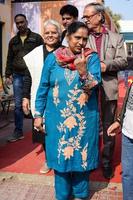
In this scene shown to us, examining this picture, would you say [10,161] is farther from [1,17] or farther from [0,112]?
[1,17]

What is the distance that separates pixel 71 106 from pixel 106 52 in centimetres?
109

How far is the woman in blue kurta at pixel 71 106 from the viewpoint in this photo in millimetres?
3645

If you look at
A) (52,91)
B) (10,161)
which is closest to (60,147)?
(52,91)

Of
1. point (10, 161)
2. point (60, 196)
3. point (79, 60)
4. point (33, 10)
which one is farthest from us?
point (33, 10)

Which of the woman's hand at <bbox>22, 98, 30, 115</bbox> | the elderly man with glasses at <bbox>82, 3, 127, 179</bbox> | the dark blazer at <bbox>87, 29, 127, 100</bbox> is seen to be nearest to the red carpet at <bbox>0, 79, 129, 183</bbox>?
the elderly man with glasses at <bbox>82, 3, 127, 179</bbox>

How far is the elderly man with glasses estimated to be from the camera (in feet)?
14.6

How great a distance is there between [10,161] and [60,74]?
7.04 feet

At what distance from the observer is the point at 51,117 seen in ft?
12.6

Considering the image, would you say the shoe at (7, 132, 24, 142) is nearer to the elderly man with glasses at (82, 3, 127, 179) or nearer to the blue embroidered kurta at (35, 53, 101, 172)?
the elderly man with glasses at (82, 3, 127, 179)

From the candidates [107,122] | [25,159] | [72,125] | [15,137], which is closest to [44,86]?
[72,125]

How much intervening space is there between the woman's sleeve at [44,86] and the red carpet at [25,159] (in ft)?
4.24

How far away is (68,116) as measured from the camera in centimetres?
373

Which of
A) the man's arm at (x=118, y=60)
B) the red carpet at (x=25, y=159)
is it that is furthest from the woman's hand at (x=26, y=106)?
the man's arm at (x=118, y=60)

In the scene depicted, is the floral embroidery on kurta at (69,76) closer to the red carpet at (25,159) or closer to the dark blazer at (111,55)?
the dark blazer at (111,55)
